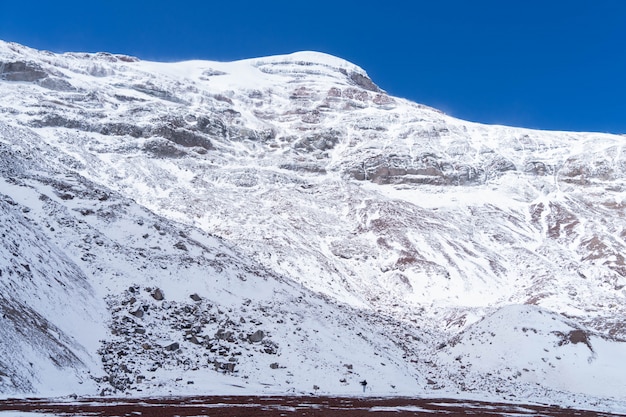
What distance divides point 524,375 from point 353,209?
73559mm

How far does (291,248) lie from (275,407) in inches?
2448

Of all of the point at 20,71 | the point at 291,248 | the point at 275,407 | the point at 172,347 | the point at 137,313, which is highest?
the point at 20,71

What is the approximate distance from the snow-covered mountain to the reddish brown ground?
3.40 meters

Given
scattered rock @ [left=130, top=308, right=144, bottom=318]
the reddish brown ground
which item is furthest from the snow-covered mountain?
the reddish brown ground

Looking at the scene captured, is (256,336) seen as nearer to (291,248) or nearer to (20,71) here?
(291,248)

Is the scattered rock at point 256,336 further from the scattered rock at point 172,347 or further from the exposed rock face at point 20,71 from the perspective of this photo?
the exposed rock face at point 20,71

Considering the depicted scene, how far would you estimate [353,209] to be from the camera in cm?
11481

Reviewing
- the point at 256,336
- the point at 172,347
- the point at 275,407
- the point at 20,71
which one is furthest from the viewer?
the point at 20,71

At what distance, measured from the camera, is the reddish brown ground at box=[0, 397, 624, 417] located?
17016mm

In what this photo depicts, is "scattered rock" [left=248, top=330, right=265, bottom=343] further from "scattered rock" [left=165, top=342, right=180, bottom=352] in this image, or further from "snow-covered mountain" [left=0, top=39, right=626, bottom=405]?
"scattered rock" [left=165, top=342, right=180, bottom=352]

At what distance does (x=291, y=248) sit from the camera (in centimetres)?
8344

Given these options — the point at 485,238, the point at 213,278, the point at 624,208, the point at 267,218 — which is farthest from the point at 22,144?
the point at 624,208

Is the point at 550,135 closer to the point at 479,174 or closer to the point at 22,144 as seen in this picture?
the point at 479,174

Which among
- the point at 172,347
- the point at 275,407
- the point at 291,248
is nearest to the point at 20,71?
the point at 291,248
